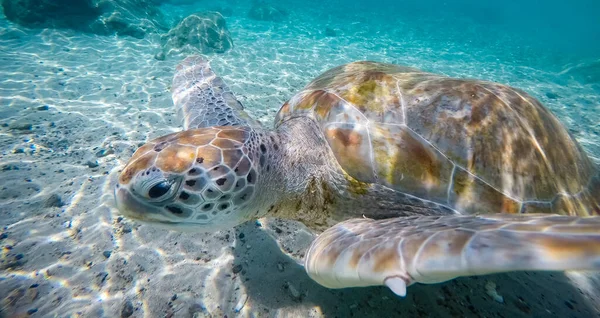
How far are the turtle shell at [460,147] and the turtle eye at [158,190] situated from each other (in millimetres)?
1338

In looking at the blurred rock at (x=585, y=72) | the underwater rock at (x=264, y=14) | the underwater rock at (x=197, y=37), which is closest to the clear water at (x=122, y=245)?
the underwater rock at (x=197, y=37)

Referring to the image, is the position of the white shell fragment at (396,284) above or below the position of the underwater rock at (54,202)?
above

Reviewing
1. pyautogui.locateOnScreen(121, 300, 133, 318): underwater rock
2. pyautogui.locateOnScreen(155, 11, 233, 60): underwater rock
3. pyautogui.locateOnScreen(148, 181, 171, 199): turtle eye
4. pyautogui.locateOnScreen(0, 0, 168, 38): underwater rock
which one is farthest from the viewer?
pyautogui.locateOnScreen(0, 0, 168, 38): underwater rock

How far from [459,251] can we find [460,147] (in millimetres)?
1264

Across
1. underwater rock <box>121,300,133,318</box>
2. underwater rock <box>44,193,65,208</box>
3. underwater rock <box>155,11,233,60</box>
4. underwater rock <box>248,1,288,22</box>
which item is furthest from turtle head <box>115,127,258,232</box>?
underwater rock <box>248,1,288,22</box>

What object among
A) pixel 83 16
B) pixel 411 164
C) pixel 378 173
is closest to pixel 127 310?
pixel 378 173

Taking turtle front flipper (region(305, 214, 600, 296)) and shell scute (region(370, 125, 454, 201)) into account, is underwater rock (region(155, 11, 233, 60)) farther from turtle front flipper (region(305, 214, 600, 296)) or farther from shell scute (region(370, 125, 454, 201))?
turtle front flipper (region(305, 214, 600, 296))

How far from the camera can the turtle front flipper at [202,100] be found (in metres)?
3.28

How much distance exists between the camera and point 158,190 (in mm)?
1702

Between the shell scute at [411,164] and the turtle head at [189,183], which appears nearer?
the turtle head at [189,183]

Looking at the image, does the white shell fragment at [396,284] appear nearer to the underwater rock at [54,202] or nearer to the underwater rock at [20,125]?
the underwater rock at [54,202]

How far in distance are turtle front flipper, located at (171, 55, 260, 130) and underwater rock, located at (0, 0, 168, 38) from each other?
713cm

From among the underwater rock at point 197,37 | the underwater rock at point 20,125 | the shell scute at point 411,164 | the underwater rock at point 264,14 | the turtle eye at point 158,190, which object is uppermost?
the underwater rock at point 264,14

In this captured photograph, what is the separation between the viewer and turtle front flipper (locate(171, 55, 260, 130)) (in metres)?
3.28
